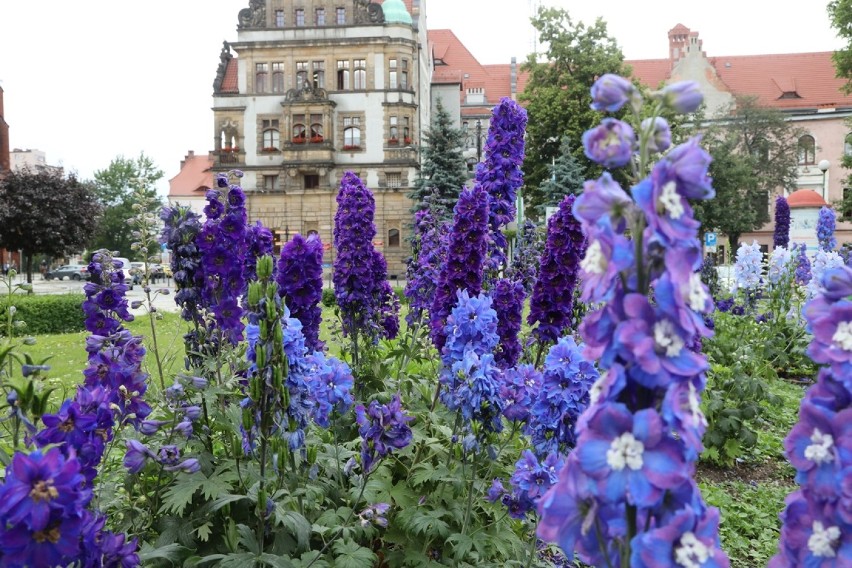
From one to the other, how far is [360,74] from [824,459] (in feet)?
139

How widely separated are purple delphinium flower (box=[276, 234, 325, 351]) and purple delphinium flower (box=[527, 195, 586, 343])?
129 cm

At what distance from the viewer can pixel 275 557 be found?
2.25m

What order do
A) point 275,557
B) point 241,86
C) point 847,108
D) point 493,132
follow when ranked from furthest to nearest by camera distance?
point 847,108
point 241,86
point 493,132
point 275,557

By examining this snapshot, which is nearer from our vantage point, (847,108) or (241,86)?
(241,86)

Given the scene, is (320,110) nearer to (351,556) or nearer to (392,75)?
(392,75)

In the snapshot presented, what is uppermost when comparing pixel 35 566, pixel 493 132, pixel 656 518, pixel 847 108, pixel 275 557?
pixel 847 108

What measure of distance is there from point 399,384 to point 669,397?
305cm

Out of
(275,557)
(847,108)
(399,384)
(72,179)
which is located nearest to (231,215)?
(399,384)

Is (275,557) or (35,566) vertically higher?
(35,566)

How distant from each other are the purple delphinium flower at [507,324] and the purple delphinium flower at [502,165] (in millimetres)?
1108

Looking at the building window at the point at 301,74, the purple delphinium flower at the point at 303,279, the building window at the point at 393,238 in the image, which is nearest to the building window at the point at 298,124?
the building window at the point at 301,74

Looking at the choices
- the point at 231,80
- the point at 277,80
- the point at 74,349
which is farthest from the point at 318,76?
the point at 74,349

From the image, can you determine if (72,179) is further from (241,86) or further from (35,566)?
(35,566)

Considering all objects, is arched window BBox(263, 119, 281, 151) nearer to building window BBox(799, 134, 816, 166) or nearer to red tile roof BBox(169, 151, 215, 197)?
red tile roof BBox(169, 151, 215, 197)
